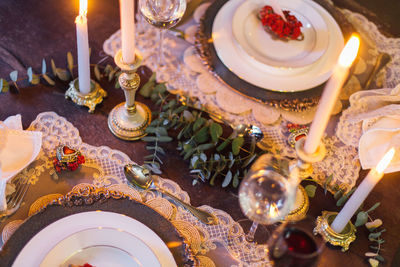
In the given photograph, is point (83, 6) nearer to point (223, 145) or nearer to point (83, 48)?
point (83, 48)

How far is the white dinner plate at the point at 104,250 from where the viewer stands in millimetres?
865

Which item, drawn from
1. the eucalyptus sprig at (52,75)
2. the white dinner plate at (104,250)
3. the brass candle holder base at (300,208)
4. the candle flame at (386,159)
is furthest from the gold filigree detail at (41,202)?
the candle flame at (386,159)

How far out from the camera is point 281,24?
123 centimetres

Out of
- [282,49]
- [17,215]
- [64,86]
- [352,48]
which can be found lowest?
[17,215]

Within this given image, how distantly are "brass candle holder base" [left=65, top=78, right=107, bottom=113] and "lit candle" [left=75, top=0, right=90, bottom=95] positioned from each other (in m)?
0.01

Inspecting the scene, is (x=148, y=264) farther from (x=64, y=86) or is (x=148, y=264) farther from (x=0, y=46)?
(x=0, y=46)

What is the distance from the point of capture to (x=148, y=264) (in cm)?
87

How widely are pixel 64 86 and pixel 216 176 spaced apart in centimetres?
50

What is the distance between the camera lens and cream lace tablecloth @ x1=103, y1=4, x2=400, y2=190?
115 cm

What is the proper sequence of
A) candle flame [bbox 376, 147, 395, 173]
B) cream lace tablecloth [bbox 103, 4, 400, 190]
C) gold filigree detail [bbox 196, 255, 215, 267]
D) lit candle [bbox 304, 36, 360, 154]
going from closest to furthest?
lit candle [bbox 304, 36, 360, 154] < candle flame [bbox 376, 147, 395, 173] < gold filigree detail [bbox 196, 255, 215, 267] < cream lace tablecloth [bbox 103, 4, 400, 190]

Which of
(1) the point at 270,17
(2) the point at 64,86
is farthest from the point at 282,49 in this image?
(2) the point at 64,86

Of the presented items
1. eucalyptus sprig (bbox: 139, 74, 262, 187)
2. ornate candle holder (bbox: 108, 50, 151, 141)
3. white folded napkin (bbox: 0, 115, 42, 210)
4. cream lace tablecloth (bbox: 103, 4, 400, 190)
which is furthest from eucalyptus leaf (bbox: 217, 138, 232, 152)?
white folded napkin (bbox: 0, 115, 42, 210)

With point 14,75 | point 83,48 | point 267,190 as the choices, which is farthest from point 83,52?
point 267,190

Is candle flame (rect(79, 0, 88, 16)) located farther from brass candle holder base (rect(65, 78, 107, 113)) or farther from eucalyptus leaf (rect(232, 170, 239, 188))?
eucalyptus leaf (rect(232, 170, 239, 188))
